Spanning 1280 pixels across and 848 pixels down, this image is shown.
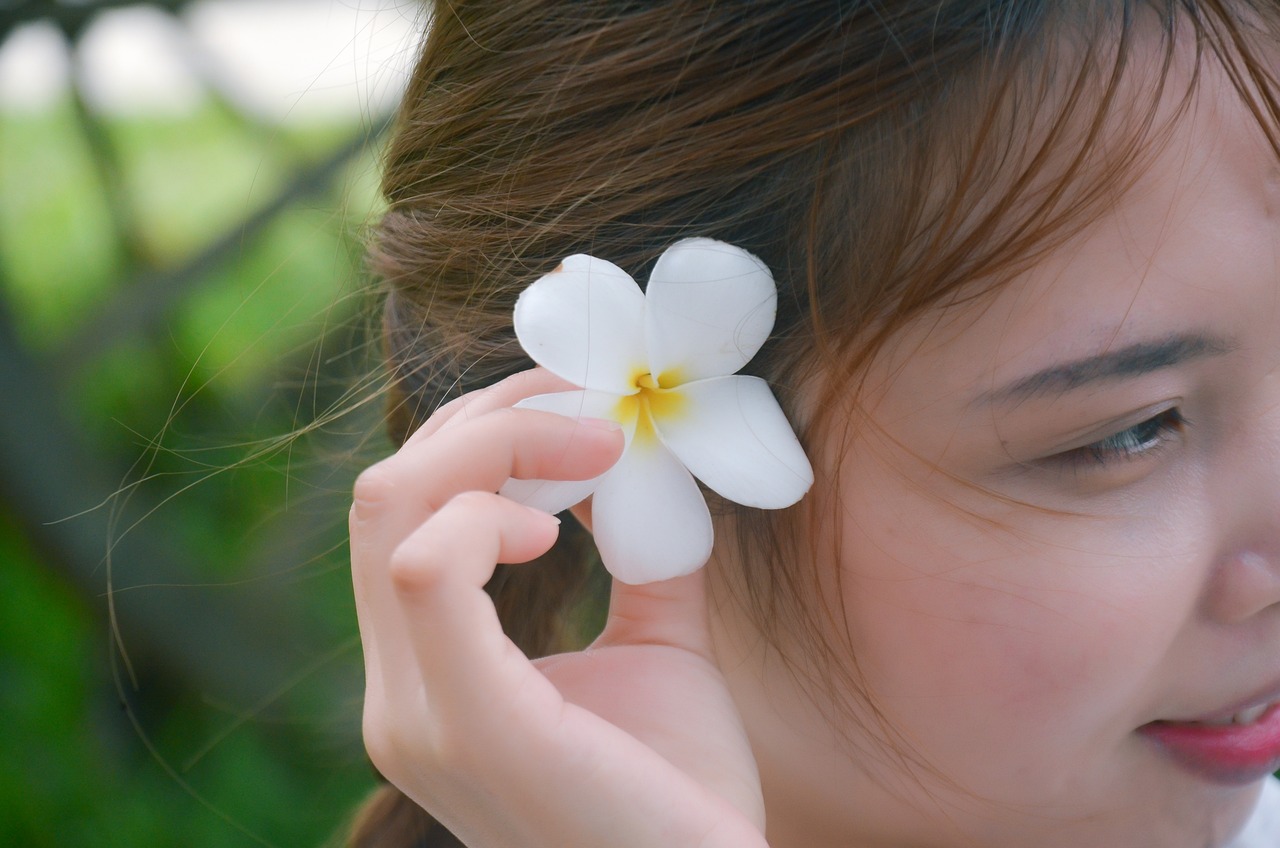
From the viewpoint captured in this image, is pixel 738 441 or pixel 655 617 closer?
pixel 738 441

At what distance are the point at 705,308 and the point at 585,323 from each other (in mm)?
106

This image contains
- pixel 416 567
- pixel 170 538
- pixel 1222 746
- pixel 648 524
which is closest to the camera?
pixel 416 567

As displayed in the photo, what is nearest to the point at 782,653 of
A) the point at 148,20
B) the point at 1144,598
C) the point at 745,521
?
the point at 745,521

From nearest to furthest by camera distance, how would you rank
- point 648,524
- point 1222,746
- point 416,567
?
point 416,567 → point 648,524 → point 1222,746

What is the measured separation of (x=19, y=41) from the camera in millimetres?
2631

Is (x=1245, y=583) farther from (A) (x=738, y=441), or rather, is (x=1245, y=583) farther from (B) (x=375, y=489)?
(B) (x=375, y=489)

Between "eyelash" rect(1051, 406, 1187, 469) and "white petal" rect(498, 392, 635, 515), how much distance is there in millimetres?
398

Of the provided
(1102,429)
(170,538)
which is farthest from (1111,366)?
(170,538)

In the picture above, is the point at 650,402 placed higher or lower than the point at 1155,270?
higher

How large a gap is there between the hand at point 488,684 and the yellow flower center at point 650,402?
0.06 metres

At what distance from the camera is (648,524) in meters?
1.01

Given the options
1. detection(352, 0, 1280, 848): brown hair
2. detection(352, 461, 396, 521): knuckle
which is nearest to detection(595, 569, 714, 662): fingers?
detection(352, 0, 1280, 848): brown hair

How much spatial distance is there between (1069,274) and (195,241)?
7.99 feet

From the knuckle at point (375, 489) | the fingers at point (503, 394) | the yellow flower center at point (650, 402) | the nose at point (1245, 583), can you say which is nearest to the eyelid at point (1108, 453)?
the nose at point (1245, 583)
